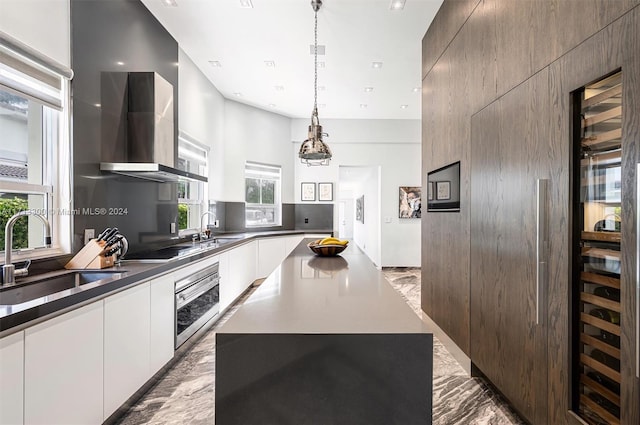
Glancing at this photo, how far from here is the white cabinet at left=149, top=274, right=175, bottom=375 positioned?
2277 millimetres

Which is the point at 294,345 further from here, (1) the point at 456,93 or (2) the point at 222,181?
(2) the point at 222,181

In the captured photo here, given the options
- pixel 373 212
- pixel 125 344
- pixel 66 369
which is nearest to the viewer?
pixel 66 369

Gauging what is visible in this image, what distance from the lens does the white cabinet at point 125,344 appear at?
1.81m

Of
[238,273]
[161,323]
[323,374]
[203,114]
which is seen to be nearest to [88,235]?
[161,323]

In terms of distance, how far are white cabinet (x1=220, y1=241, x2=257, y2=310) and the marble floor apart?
1115mm

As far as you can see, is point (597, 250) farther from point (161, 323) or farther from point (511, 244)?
point (161, 323)

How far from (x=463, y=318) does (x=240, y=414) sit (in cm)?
219

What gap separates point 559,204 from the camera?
1535mm

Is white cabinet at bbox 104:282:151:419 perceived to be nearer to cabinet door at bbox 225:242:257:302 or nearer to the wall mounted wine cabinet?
cabinet door at bbox 225:242:257:302

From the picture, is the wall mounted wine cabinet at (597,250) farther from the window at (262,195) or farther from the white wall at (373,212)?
the white wall at (373,212)

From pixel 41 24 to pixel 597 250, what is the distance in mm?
3279

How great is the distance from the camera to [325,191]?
6.85 m

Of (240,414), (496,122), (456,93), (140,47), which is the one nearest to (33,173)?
(140,47)

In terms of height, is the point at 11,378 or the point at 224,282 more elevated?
the point at 11,378
